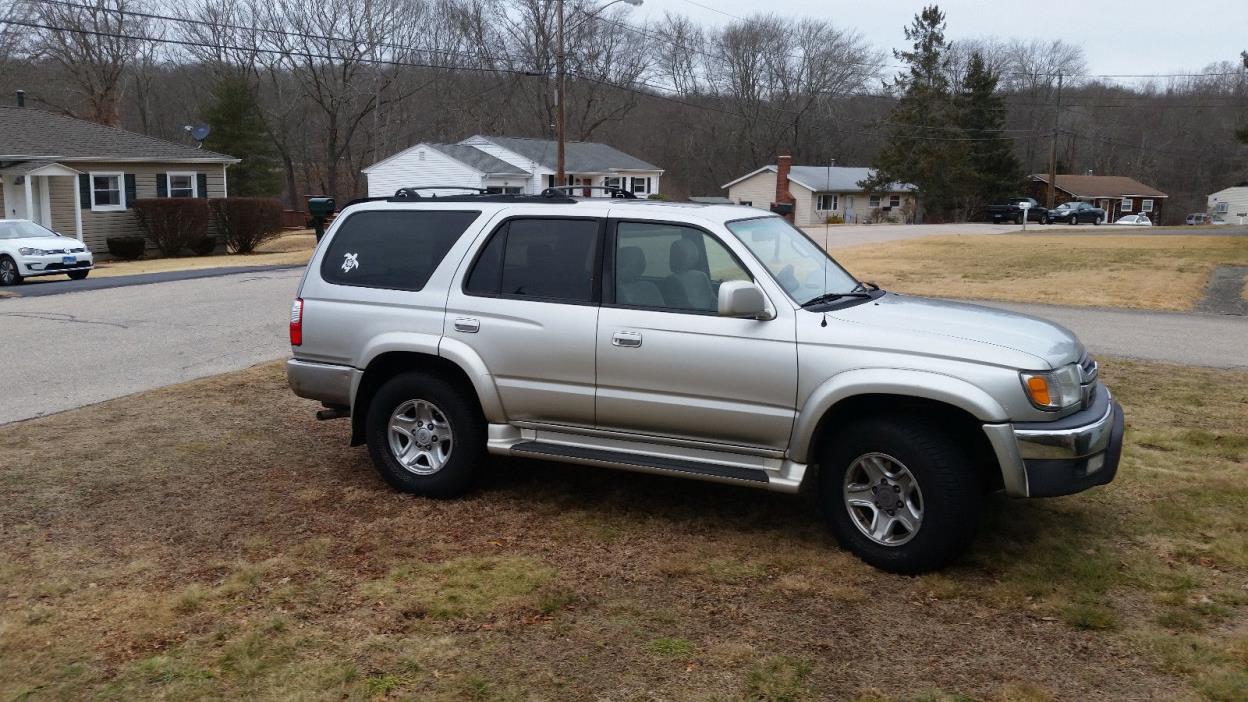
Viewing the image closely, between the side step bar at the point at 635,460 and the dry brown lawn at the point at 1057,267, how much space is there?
13.5 m

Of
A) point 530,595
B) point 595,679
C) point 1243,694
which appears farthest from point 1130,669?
point 530,595

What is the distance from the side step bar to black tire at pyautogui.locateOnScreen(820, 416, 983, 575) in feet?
1.53

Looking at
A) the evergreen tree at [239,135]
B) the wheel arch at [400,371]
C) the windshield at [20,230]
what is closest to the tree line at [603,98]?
the evergreen tree at [239,135]

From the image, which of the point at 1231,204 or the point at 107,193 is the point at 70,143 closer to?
the point at 107,193

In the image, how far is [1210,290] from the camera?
19.3 m

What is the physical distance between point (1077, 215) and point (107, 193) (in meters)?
54.6

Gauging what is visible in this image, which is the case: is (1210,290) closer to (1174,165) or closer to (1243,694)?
(1243,694)

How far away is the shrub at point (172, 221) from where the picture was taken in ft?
106

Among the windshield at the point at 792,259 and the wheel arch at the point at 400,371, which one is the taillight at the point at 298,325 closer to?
the wheel arch at the point at 400,371

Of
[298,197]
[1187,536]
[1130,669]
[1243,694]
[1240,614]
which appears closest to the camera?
[1243,694]

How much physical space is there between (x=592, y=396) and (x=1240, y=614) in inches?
126

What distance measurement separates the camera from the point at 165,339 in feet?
41.8

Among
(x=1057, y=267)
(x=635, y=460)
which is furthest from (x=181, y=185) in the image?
(x=635, y=460)

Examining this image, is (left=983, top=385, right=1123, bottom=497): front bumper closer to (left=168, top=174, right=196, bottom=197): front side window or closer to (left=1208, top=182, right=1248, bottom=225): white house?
(left=168, top=174, right=196, bottom=197): front side window
